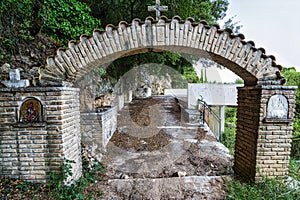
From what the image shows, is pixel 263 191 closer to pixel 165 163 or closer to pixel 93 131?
pixel 165 163

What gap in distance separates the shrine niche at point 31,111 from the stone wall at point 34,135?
2 centimetres

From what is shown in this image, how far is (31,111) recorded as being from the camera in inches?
101

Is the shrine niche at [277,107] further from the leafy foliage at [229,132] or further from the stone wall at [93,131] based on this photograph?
the stone wall at [93,131]

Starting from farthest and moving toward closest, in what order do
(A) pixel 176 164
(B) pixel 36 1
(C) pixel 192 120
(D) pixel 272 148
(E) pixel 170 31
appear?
(C) pixel 192 120 < (A) pixel 176 164 < (B) pixel 36 1 < (D) pixel 272 148 < (E) pixel 170 31

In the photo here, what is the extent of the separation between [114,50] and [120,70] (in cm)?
719

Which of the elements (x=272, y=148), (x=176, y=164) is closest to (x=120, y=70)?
(x=176, y=164)

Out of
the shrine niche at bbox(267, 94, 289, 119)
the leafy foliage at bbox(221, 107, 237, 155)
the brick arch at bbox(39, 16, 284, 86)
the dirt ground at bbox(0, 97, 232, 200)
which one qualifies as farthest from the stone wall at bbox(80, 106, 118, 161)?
the leafy foliage at bbox(221, 107, 237, 155)

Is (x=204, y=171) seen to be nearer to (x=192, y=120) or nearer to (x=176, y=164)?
(x=176, y=164)

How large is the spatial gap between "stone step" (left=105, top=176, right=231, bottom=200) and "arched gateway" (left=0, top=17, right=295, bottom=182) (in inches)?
31.8

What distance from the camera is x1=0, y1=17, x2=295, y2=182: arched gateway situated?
2551 millimetres

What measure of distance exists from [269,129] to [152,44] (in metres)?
→ 2.48

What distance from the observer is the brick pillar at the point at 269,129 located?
277 centimetres

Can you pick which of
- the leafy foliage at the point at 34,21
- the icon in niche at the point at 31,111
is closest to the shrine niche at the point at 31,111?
the icon in niche at the point at 31,111

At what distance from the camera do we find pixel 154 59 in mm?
9547
